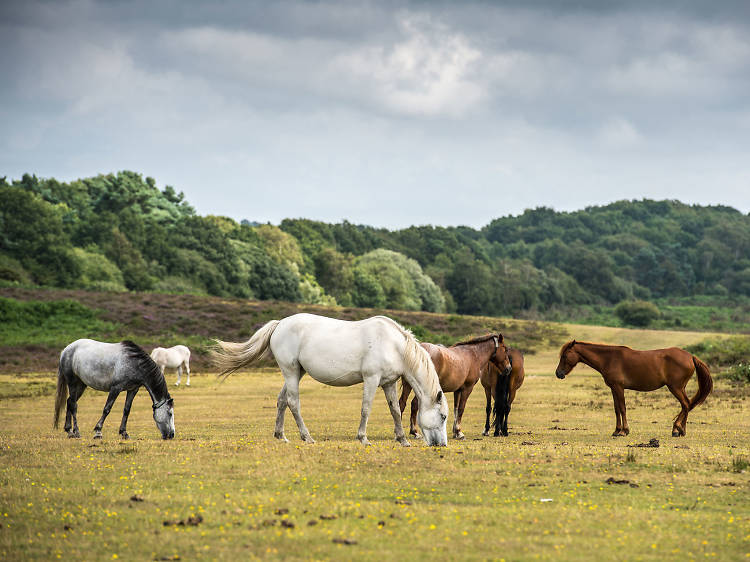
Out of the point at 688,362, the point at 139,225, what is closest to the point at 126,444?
the point at 688,362

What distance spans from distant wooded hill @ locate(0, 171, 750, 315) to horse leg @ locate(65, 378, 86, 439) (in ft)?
160

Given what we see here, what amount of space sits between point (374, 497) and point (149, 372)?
317 inches

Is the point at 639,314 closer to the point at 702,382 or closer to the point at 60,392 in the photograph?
the point at 702,382

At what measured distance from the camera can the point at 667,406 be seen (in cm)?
2661

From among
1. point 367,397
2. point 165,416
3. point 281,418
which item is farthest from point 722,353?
point 165,416

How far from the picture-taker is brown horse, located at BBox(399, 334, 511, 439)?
1755 cm

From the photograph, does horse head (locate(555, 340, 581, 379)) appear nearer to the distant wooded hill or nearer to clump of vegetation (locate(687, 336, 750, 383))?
clump of vegetation (locate(687, 336, 750, 383))

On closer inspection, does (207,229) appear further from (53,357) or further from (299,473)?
(299,473)

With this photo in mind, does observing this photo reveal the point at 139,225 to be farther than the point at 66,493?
Yes

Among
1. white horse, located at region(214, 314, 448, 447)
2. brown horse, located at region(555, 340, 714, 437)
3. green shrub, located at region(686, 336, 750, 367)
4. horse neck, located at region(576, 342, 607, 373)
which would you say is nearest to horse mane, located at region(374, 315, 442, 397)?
white horse, located at region(214, 314, 448, 447)

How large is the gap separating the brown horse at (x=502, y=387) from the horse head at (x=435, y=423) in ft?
9.71

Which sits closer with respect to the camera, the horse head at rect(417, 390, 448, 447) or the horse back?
the horse head at rect(417, 390, 448, 447)

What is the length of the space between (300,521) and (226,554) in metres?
1.41

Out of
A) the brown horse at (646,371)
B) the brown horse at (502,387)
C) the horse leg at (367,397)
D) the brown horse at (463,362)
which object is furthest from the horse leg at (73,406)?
the brown horse at (646,371)
